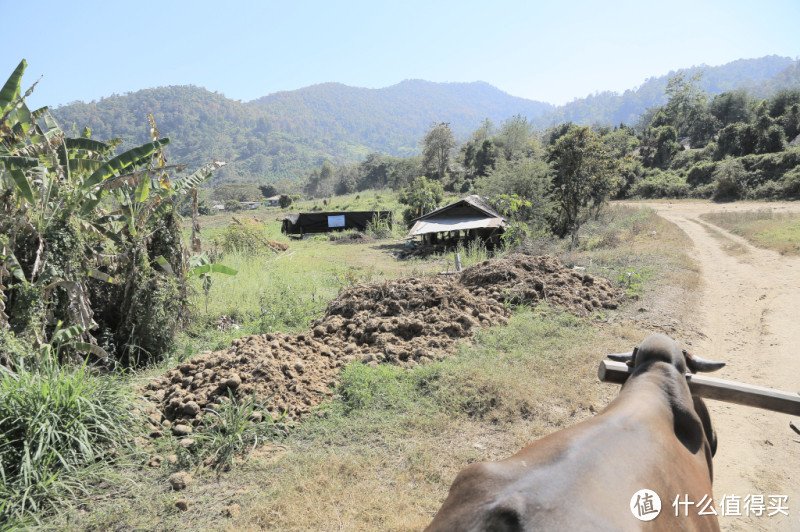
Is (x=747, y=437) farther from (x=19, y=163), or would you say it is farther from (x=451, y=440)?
Answer: (x=19, y=163)

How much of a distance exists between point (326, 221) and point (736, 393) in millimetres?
27729

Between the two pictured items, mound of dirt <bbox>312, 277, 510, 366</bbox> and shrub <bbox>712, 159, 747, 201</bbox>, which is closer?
mound of dirt <bbox>312, 277, 510, 366</bbox>

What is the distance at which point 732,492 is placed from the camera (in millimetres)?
3594

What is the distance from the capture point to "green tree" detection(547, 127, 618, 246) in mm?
15625

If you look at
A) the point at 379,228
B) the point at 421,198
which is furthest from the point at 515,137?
the point at 379,228

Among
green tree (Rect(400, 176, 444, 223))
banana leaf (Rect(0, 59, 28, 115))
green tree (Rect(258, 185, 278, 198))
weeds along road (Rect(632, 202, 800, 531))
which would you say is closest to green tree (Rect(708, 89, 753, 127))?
green tree (Rect(400, 176, 444, 223))

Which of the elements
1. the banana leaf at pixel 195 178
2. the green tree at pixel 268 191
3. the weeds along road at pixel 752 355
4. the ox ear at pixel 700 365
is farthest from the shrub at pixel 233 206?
the ox ear at pixel 700 365

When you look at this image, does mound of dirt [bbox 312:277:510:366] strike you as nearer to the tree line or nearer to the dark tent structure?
the tree line

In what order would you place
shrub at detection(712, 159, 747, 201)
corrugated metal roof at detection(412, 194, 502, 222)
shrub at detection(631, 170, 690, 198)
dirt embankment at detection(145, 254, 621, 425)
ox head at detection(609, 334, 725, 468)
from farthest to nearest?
1. shrub at detection(631, 170, 690, 198)
2. shrub at detection(712, 159, 747, 201)
3. corrugated metal roof at detection(412, 194, 502, 222)
4. dirt embankment at detection(145, 254, 621, 425)
5. ox head at detection(609, 334, 725, 468)

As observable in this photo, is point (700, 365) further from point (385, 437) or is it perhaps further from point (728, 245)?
point (728, 245)

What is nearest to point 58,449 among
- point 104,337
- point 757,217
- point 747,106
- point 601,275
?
point 104,337

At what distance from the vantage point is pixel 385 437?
4.35 meters

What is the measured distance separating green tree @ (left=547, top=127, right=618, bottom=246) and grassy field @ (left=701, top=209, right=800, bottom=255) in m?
4.81

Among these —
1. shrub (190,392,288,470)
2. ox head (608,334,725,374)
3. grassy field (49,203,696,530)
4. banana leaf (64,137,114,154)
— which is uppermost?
banana leaf (64,137,114,154)
